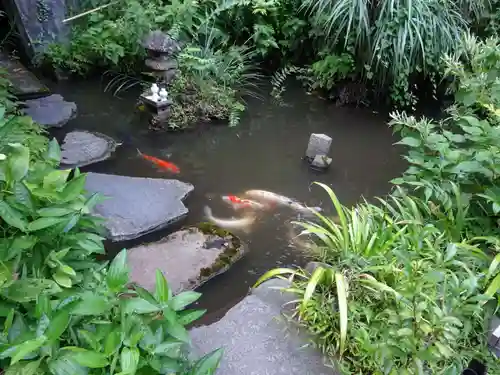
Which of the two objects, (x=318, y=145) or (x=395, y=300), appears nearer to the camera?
(x=395, y=300)

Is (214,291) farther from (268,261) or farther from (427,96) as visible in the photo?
(427,96)

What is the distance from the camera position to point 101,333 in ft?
5.70

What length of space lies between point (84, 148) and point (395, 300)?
359cm

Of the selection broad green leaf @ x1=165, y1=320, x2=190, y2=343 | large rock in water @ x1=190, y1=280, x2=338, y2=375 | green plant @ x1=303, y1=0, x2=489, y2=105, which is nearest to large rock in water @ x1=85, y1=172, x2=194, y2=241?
large rock in water @ x1=190, y1=280, x2=338, y2=375

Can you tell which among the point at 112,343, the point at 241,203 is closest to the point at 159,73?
the point at 241,203

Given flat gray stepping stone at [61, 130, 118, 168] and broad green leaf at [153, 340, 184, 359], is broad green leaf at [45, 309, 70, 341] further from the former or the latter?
flat gray stepping stone at [61, 130, 118, 168]

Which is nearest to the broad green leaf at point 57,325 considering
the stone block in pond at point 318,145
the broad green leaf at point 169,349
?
the broad green leaf at point 169,349

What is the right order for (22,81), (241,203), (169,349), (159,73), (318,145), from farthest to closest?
(22,81), (159,73), (318,145), (241,203), (169,349)

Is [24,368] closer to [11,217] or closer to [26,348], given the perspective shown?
[26,348]

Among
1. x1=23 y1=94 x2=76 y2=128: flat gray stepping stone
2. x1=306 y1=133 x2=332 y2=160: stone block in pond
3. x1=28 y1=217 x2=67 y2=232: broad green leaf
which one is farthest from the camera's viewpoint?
x1=23 y1=94 x2=76 y2=128: flat gray stepping stone

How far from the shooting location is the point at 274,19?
278 inches

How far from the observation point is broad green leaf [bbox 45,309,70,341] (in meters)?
1.61

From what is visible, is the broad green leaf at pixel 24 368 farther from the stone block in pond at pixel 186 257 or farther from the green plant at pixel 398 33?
the green plant at pixel 398 33

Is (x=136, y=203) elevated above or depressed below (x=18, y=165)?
below
